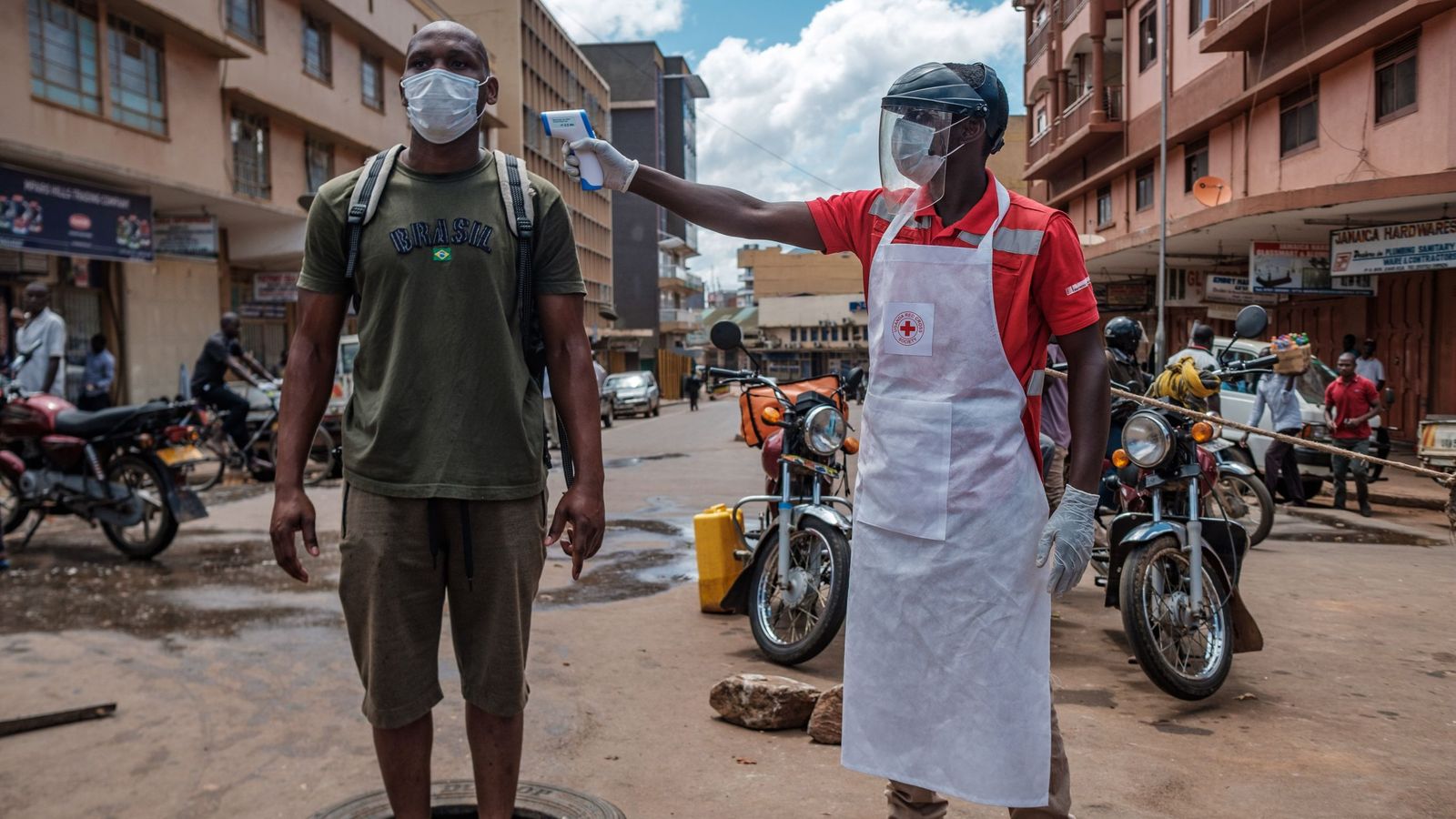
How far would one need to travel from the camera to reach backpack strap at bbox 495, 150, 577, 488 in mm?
2609

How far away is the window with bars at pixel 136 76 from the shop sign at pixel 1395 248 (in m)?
17.8

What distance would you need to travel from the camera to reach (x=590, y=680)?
4.85 m

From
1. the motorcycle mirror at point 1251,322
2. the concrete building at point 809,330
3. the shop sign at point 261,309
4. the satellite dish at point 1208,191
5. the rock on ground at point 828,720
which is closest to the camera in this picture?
the rock on ground at point 828,720

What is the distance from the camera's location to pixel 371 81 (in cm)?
2688

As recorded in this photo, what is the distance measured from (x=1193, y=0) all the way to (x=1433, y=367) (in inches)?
397

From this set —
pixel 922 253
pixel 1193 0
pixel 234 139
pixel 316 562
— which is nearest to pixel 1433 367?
pixel 1193 0

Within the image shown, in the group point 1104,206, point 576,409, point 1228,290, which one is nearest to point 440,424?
point 576,409

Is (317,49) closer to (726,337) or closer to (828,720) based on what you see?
(726,337)

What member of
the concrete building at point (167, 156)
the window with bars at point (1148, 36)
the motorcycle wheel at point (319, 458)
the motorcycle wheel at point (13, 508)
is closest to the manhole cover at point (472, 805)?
the motorcycle wheel at point (13, 508)

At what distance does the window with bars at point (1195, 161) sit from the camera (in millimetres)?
23281

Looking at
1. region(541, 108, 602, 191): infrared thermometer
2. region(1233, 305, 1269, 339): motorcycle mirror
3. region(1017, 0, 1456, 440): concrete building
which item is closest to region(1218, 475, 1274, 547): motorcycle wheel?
region(1233, 305, 1269, 339): motorcycle mirror

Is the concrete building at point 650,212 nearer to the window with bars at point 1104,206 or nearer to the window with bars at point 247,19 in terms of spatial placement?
the window with bars at point 1104,206

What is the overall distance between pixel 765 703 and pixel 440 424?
84.7 inches

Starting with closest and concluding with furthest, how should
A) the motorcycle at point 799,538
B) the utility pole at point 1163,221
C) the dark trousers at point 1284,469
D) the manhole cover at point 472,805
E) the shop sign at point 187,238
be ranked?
the manhole cover at point 472,805 < the motorcycle at point 799,538 < the dark trousers at point 1284,469 < the utility pole at point 1163,221 < the shop sign at point 187,238
